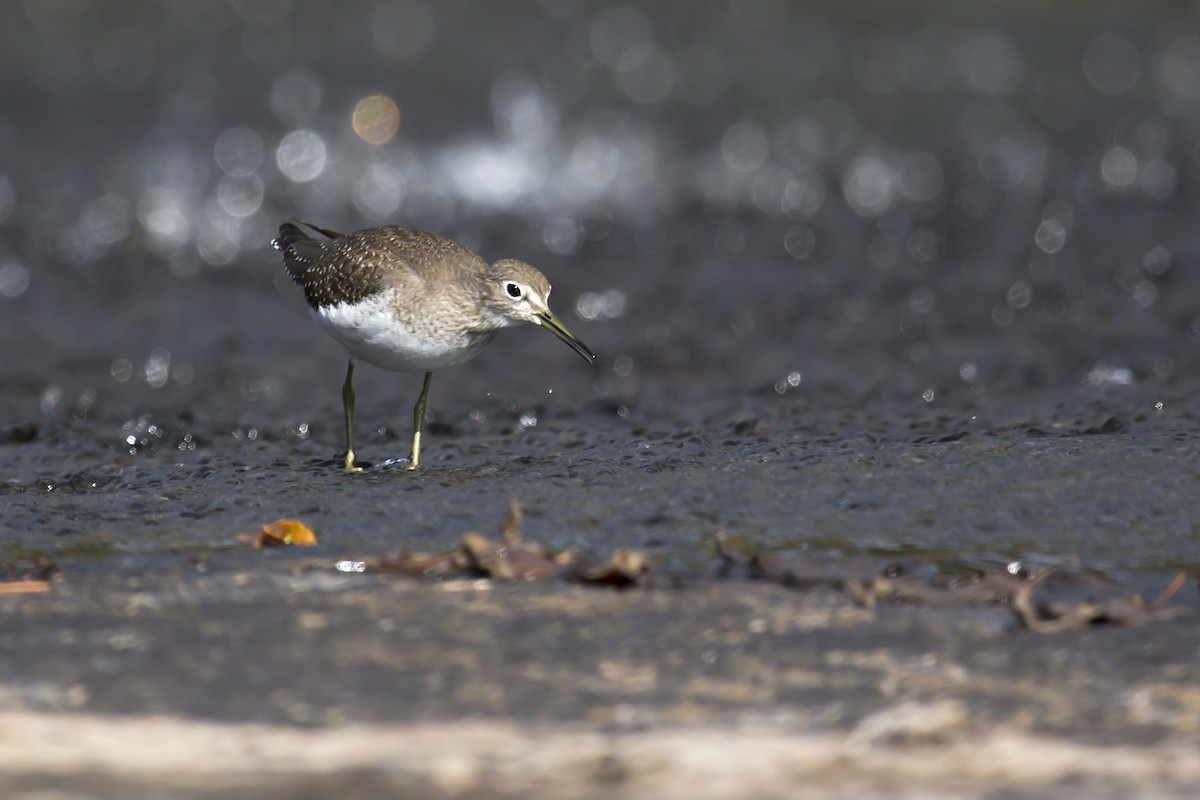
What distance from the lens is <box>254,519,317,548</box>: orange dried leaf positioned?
15.7ft

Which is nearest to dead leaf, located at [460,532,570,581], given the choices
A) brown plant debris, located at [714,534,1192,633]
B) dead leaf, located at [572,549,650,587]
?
dead leaf, located at [572,549,650,587]

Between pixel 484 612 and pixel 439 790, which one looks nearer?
pixel 439 790

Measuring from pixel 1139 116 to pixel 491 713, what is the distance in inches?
490

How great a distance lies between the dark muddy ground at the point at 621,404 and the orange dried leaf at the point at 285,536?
10 centimetres

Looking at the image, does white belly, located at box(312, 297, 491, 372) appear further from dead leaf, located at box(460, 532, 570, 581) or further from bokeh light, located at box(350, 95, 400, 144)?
bokeh light, located at box(350, 95, 400, 144)

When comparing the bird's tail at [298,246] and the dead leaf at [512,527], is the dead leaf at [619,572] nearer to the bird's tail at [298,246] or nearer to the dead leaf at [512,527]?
the dead leaf at [512,527]

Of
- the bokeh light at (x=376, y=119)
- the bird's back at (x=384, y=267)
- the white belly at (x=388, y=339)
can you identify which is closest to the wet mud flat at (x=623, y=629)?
the white belly at (x=388, y=339)

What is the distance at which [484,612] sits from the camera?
3855 millimetres

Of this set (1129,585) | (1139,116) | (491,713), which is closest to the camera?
(491,713)

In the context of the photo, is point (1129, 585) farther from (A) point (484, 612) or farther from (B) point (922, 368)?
(B) point (922, 368)

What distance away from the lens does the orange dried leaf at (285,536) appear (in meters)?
4.77

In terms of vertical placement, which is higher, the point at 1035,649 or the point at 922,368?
the point at 922,368

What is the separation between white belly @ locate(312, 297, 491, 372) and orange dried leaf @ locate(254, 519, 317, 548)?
5.87ft

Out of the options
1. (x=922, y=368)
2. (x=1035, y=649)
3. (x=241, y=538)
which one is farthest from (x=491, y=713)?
(x=922, y=368)
